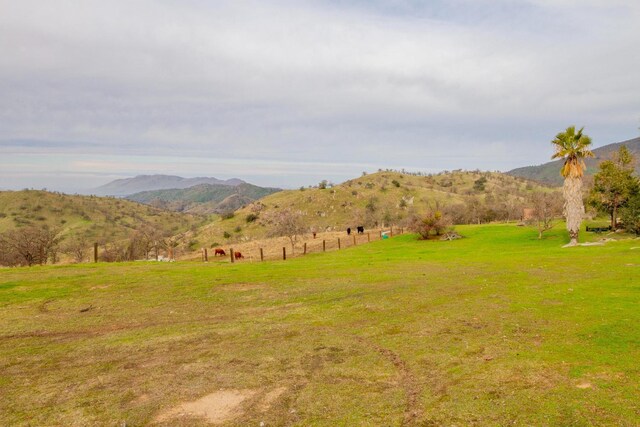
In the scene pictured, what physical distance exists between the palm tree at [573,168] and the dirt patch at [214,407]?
139 feet

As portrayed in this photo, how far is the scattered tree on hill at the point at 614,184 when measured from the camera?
46781 mm

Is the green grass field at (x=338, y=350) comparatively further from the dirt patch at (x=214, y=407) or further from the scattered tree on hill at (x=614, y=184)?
the scattered tree on hill at (x=614, y=184)

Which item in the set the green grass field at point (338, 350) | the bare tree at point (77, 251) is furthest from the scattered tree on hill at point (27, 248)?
the green grass field at point (338, 350)

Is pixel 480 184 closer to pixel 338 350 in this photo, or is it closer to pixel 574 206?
pixel 574 206

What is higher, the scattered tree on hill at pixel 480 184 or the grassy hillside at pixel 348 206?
the scattered tree on hill at pixel 480 184

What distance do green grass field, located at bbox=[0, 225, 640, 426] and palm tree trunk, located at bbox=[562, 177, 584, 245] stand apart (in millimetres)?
18415

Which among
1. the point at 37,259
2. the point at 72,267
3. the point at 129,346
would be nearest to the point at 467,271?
the point at 129,346

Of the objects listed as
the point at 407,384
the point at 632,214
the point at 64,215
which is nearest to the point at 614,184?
the point at 632,214

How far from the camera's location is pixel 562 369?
10.3 metres

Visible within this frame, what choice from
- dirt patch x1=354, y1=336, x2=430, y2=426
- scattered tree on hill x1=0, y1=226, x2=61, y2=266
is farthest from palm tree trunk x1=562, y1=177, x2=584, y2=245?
scattered tree on hill x1=0, y1=226, x2=61, y2=266

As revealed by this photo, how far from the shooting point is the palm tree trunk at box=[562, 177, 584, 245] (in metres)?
41.0

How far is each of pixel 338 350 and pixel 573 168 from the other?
129 feet

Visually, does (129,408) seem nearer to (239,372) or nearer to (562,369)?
(239,372)

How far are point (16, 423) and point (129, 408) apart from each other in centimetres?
238
